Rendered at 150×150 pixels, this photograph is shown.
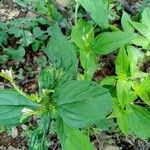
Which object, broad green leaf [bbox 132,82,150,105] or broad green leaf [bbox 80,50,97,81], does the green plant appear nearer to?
broad green leaf [bbox 80,50,97,81]

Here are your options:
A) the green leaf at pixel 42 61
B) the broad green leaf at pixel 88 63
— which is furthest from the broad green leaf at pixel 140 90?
the green leaf at pixel 42 61

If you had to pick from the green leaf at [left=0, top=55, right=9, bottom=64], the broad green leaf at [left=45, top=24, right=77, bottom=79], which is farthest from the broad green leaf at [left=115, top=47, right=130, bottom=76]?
the green leaf at [left=0, top=55, right=9, bottom=64]

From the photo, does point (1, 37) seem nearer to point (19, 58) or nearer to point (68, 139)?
point (19, 58)

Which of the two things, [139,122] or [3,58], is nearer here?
[139,122]

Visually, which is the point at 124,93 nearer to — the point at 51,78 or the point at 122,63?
the point at 122,63

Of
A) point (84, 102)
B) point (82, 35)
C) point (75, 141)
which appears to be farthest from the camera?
point (82, 35)

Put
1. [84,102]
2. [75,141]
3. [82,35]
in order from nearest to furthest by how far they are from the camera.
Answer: [84,102] → [75,141] → [82,35]

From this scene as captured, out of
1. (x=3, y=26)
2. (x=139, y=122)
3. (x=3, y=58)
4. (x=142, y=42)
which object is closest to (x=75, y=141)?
(x=139, y=122)
